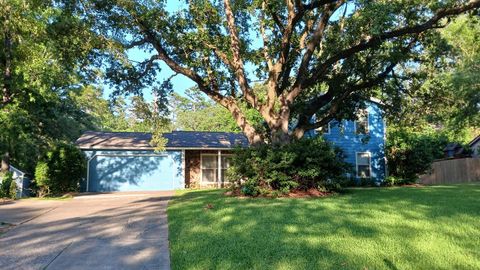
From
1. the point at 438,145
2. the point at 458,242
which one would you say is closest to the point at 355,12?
the point at 458,242

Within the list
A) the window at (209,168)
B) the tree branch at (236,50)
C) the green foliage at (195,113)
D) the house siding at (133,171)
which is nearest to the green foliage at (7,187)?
the house siding at (133,171)

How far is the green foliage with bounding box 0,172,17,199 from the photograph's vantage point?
1773 cm

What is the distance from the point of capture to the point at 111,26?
15039mm

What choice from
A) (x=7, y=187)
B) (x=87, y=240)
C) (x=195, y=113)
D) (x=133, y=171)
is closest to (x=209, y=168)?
(x=133, y=171)

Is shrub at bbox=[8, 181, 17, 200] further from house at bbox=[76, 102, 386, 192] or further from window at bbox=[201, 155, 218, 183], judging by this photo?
window at bbox=[201, 155, 218, 183]

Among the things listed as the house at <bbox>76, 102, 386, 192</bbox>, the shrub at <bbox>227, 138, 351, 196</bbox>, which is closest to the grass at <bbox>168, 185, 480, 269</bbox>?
the shrub at <bbox>227, 138, 351, 196</bbox>

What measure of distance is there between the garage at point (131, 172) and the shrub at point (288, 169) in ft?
29.9

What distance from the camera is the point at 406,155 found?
22828mm

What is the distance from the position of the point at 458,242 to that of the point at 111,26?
12.9 m

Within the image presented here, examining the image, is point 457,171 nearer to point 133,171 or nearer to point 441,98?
point 441,98

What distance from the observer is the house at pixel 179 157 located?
2225 centimetres

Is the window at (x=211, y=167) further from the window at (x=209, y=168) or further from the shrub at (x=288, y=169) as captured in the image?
the shrub at (x=288, y=169)

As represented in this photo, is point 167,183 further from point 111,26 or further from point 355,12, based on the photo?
point 355,12

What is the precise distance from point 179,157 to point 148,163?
1.67 meters
